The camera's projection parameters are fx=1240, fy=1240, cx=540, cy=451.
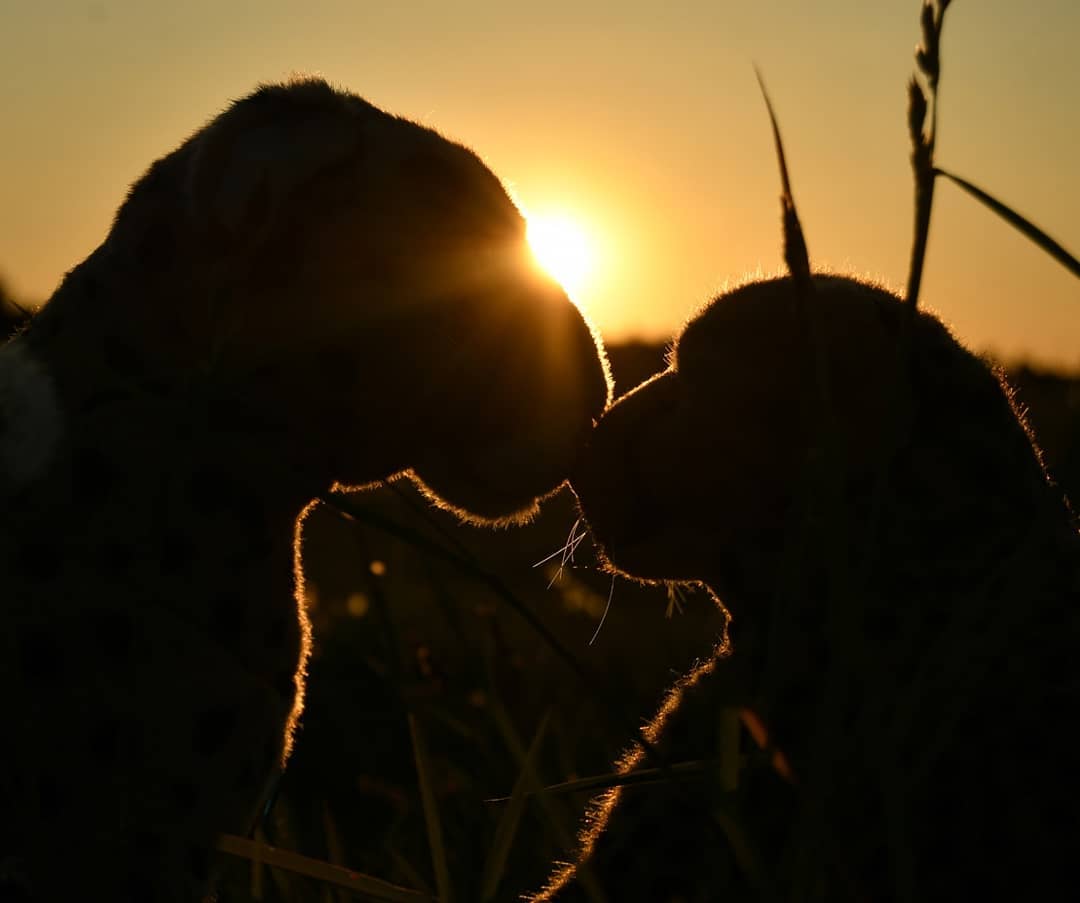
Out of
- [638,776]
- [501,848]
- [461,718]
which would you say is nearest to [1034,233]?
[638,776]

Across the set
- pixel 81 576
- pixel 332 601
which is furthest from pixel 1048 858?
pixel 332 601

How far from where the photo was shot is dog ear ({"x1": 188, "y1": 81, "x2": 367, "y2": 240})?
6.07ft

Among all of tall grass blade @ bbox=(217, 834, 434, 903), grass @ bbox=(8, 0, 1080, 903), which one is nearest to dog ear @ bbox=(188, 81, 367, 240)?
grass @ bbox=(8, 0, 1080, 903)

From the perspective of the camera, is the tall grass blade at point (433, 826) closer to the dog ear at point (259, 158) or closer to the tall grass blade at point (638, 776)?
the tall grass blade at point (638, 776)

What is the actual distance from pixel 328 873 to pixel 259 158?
3.41 ft

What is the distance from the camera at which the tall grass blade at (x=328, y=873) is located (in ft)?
5.59

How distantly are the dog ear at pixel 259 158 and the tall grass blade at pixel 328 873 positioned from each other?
0.90 meters

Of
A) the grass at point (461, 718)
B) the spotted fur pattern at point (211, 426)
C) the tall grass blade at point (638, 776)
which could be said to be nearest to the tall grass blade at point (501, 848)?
the grass at point (461, 718)

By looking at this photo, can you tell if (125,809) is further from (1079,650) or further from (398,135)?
(1079,650)

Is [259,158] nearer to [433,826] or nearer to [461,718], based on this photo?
[433,826]

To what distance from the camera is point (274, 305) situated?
6.25ft

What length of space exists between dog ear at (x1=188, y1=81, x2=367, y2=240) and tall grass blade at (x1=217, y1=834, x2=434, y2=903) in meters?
0.90

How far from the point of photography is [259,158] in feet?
6.09

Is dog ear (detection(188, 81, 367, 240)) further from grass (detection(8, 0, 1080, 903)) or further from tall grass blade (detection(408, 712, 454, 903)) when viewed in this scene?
tall grass blade (detection(408, 712, 454, 903))
